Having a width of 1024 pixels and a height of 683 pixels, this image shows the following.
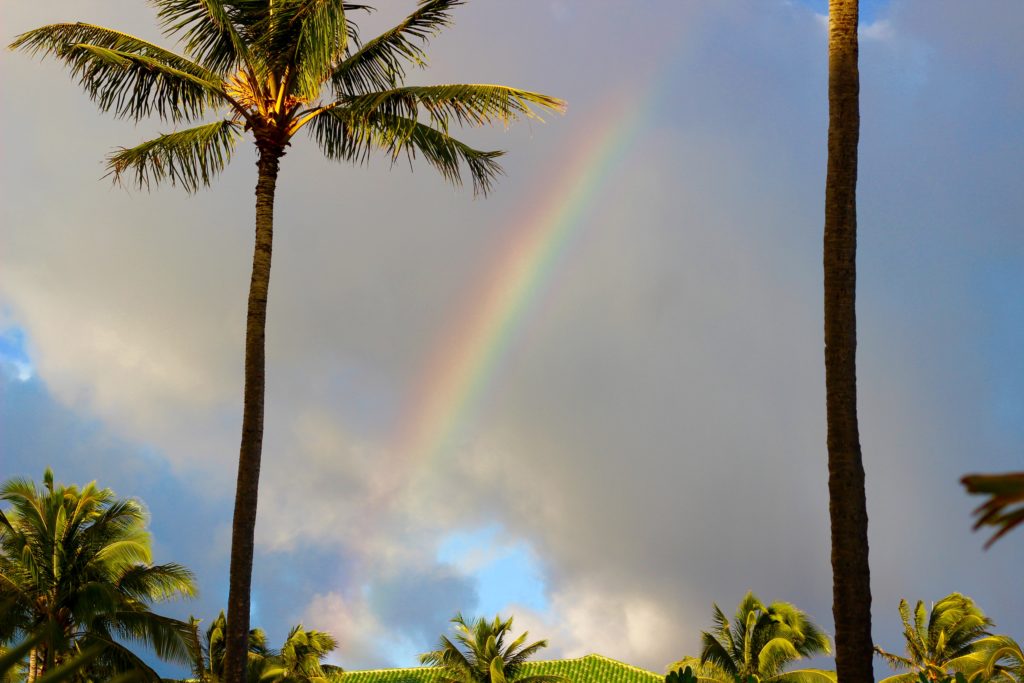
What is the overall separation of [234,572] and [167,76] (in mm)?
7267

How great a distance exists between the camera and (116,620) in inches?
1048

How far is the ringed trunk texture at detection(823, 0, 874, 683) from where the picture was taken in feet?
29.2

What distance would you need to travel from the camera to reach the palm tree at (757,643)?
123 feet

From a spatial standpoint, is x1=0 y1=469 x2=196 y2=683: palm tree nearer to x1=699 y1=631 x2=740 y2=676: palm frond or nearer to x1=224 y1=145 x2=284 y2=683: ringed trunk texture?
x1=224 y1=145 x2=284 y2=683: ringed trunk texture

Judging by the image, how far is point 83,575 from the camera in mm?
27719

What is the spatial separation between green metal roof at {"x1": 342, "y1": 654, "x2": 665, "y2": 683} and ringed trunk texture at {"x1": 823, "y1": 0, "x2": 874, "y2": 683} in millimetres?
33341

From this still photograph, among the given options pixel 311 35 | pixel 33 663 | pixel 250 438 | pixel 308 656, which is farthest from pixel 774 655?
pixel 311 35

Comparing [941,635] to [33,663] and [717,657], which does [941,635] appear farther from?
[33,663]

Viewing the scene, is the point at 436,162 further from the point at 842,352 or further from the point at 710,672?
the point at 710,672

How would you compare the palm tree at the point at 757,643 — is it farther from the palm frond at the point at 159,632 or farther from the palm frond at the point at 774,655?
the palm frond at the point at 159,632

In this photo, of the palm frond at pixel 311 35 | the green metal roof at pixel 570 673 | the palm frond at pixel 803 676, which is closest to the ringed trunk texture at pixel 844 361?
the palm frond at pixel 311 35

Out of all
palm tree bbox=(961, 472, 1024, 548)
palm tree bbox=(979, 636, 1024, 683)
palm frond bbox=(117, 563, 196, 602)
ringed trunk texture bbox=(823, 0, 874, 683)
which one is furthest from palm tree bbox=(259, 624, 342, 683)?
palm tree bbox=(961, 472, 1024, 548)

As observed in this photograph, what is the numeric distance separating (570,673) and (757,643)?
789 centimetres

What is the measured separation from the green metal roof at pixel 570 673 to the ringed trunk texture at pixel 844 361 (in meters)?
33.3
